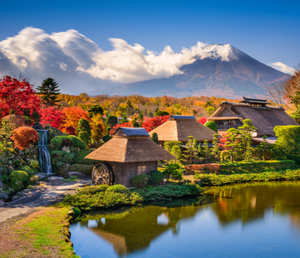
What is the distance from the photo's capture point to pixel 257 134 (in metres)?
32.0

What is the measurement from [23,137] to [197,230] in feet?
49.6

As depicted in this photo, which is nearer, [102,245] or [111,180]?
[102,245]

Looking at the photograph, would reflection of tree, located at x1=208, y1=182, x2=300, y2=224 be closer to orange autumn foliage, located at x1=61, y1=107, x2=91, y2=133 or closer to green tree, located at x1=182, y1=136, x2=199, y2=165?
green tree, located at x1=182, y1=136, x2=199, y2=165

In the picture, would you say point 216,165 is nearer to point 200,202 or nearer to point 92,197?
point 200,202

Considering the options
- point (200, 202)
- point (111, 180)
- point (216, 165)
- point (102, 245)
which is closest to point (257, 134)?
point (216, 165)

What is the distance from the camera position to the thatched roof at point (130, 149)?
17.7m

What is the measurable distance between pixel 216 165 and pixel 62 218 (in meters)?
15.7

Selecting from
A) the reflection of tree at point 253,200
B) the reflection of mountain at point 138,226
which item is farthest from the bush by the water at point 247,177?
the reflection of mountain at point 138,226

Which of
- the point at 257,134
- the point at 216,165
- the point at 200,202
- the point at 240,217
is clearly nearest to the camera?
the point at 240,217

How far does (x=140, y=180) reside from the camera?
57.9 feet

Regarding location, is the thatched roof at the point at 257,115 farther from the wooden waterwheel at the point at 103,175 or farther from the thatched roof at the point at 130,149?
the wooden waterwheel at the point at 103,175

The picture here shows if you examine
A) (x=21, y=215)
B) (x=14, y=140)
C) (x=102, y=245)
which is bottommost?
(x=102, y=245)

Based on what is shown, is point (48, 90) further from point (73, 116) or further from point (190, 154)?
point (190, 154)

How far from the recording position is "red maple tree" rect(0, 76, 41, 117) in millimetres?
21672
